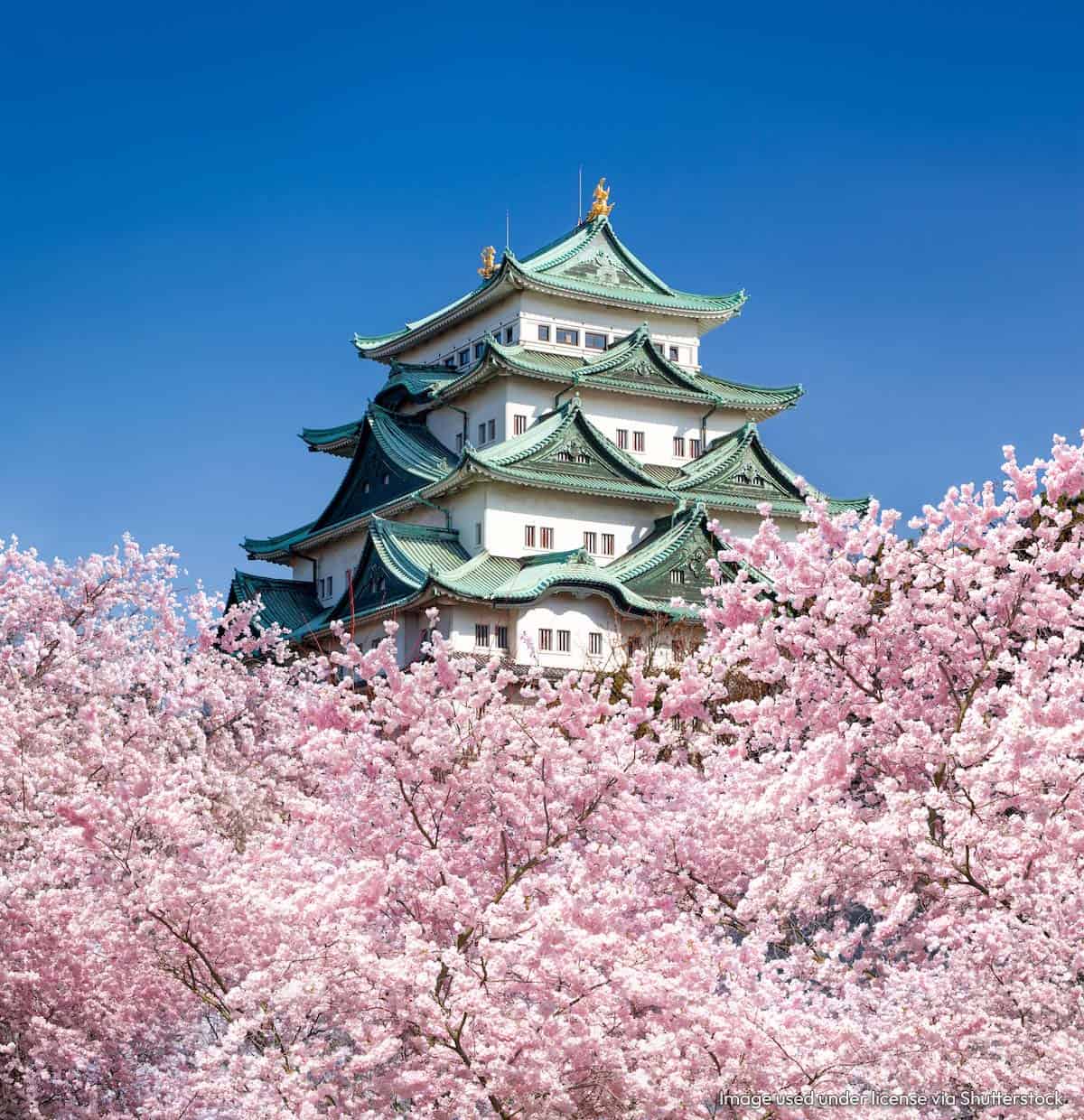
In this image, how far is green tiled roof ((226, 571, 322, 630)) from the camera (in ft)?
172

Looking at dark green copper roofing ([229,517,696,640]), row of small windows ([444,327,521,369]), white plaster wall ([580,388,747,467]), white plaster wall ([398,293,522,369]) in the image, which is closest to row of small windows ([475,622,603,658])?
dark green copper roofing ([229,517,696,640])

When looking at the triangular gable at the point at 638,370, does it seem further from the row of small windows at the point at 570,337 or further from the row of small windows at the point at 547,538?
the row of small windows at the point at 547,538

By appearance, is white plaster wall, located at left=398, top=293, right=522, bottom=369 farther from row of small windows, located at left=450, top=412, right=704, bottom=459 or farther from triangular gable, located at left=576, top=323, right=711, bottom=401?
triangular gable, located at left=576, top=323, right=711, bottom=401

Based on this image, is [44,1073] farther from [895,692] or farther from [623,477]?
[623,477]

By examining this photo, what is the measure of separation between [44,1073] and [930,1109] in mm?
6676

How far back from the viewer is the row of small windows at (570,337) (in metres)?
50.9

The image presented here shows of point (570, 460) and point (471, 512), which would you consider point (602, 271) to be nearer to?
point (570, 460)

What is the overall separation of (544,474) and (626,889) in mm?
35895

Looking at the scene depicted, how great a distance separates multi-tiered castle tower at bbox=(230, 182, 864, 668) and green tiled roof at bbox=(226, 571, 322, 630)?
0.07m

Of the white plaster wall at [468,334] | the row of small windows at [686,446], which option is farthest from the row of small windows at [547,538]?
the white plaster wall at [468,334]

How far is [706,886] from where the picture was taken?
38.7 ft

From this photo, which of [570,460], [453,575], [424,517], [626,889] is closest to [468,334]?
[424,517]

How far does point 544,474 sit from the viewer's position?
46.4m

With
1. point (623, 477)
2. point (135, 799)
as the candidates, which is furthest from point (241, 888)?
point (623, 477)
